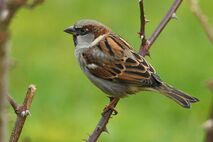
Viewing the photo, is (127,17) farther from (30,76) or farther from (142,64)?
(142,64)

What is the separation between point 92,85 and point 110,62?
446 centimetres

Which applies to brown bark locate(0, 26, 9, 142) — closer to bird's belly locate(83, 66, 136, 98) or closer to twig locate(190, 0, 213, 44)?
twig locate(190, 0, 213, 44)

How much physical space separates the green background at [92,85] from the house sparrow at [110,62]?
325cm

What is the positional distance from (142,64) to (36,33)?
5990mm

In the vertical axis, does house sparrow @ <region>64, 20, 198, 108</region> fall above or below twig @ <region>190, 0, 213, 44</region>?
below

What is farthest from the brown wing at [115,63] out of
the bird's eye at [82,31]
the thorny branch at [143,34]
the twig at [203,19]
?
the twig at [203,19]

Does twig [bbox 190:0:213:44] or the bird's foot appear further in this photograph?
the bird's foot

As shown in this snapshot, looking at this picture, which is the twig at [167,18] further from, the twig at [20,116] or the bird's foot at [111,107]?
→ the twig at [20,116]

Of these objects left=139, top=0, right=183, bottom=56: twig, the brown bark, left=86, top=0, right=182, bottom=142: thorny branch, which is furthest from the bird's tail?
the brown bark

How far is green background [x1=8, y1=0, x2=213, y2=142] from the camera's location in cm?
841

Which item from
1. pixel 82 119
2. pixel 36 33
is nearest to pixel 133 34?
pixel 36 33

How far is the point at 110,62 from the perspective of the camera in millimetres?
4609

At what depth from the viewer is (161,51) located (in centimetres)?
990

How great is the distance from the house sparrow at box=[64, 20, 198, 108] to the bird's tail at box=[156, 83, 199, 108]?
0.15 feet
